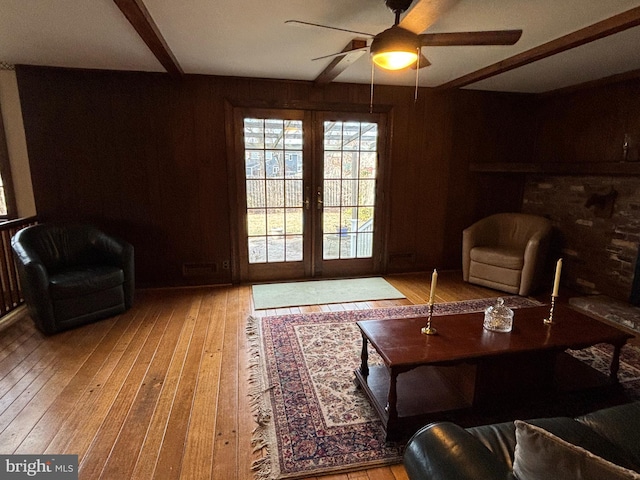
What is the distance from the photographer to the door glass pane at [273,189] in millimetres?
4125

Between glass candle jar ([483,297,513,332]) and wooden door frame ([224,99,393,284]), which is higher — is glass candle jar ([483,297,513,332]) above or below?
below

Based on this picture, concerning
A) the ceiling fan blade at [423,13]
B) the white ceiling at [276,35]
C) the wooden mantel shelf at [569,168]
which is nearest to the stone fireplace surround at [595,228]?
the wooden mantel shelf at [569,168]

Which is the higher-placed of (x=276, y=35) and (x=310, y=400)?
(x=276, y=35)

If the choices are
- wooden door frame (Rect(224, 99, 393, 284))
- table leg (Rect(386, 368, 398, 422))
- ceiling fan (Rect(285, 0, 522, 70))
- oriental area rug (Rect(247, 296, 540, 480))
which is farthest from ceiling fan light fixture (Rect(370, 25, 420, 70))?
wooden door frame (Rect(224, 99, 393, 284))

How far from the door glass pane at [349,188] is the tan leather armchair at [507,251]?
1.27m

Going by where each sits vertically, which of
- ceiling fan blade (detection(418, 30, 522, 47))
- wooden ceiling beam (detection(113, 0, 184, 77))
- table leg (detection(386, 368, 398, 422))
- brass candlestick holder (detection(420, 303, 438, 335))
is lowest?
table leg (detection(386, 368, 398, 422))

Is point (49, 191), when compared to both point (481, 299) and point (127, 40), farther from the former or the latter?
point (481, 299)

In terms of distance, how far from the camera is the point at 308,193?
4336 millimetres

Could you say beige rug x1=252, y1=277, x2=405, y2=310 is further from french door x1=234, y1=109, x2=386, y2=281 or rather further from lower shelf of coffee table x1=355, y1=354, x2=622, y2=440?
lower shelf of coffee table x1=355, y1=354, x2=622, y2=440

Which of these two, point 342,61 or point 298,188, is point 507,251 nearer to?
point 298,188

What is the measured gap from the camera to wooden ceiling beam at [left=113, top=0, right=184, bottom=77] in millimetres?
2104

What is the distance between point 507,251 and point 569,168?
43.9 inches

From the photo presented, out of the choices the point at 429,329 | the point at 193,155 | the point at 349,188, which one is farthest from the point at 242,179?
the point at 429,329

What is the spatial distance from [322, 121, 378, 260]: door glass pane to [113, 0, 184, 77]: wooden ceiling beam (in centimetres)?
182
